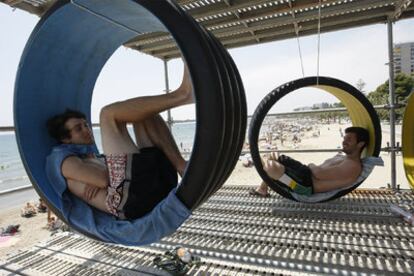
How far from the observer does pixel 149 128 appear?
4.63 ft

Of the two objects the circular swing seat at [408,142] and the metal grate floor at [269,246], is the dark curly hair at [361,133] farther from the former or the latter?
the metal grate floor at [269,246]

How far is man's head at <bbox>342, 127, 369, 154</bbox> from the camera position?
2.43m

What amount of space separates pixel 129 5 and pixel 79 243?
1.45 m

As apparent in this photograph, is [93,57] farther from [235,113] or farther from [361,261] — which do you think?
[361,261]

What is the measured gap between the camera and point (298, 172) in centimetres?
236

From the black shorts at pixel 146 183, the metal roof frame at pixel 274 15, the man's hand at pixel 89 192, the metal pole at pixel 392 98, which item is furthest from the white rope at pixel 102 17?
the metal pole at pixel 392 98

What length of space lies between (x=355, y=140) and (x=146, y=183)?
73.1 inches

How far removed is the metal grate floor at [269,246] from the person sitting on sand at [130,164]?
1.47 feet

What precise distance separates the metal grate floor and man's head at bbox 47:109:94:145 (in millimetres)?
677

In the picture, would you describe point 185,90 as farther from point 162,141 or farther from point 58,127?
point 58,127

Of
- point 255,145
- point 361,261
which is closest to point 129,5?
point 255,145

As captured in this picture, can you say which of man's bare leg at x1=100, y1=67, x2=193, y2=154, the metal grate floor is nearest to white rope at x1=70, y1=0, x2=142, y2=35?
man's bare leg at x1=100, y1=67, x2=193, y2=154

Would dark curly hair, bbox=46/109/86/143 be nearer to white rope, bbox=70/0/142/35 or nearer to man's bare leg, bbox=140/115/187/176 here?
man's bare leg, bbox=140/115/187/176

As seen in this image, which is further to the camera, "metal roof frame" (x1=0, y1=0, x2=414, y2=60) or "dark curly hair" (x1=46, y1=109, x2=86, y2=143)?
"metal roof frame" (x1=0, y1=0, x2=414, y2=60)
